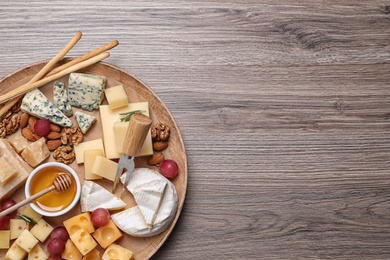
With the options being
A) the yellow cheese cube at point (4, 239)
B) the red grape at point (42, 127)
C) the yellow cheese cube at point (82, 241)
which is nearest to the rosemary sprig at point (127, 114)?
the red grape at point (42, 127)

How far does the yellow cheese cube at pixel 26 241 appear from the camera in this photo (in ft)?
4.70

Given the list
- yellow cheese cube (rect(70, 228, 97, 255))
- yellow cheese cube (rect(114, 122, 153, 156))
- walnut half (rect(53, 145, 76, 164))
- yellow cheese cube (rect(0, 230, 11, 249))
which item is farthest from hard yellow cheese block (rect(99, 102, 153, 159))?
yellow cheese cube (rect(0, 230, 11, 249))

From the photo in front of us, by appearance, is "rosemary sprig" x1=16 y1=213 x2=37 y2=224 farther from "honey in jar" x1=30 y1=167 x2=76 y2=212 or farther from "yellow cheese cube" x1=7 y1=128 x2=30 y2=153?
"yellow cheese cube" x1=7 y1=128 x2=30 y2=153

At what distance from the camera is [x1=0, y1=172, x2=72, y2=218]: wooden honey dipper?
139 centimetres

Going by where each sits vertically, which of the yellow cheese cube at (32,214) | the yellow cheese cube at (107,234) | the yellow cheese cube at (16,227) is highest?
the yellow cheese cube at (32,214)

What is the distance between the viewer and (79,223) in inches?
57.2

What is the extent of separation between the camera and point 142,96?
60.8 inches

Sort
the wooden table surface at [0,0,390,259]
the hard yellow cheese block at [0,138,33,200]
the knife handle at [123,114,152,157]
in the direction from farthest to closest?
the wooden table surface at [0,0,390,259]
the hard yellow cheese block at [0,138,33,200]
the knife handle at [123,114,152,157]

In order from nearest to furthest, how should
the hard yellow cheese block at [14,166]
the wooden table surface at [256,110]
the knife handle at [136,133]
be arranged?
the knife handle at [136,133]
the hard yellow cheese block at [14,166]
the wooden table surface at [256,110]

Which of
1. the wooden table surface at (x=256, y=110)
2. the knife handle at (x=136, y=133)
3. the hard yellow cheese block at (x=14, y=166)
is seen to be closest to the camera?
the knife handle at (x=136, y=133)

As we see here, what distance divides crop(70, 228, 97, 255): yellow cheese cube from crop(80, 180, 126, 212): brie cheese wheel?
7 centimetres

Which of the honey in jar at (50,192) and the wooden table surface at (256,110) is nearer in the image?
the honey in jar at (50,192)

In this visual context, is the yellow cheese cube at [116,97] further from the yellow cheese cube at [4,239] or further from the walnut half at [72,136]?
the yellow cheese cube at [4,239]

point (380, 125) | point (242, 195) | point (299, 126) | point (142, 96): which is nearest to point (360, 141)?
point (380, 125)
